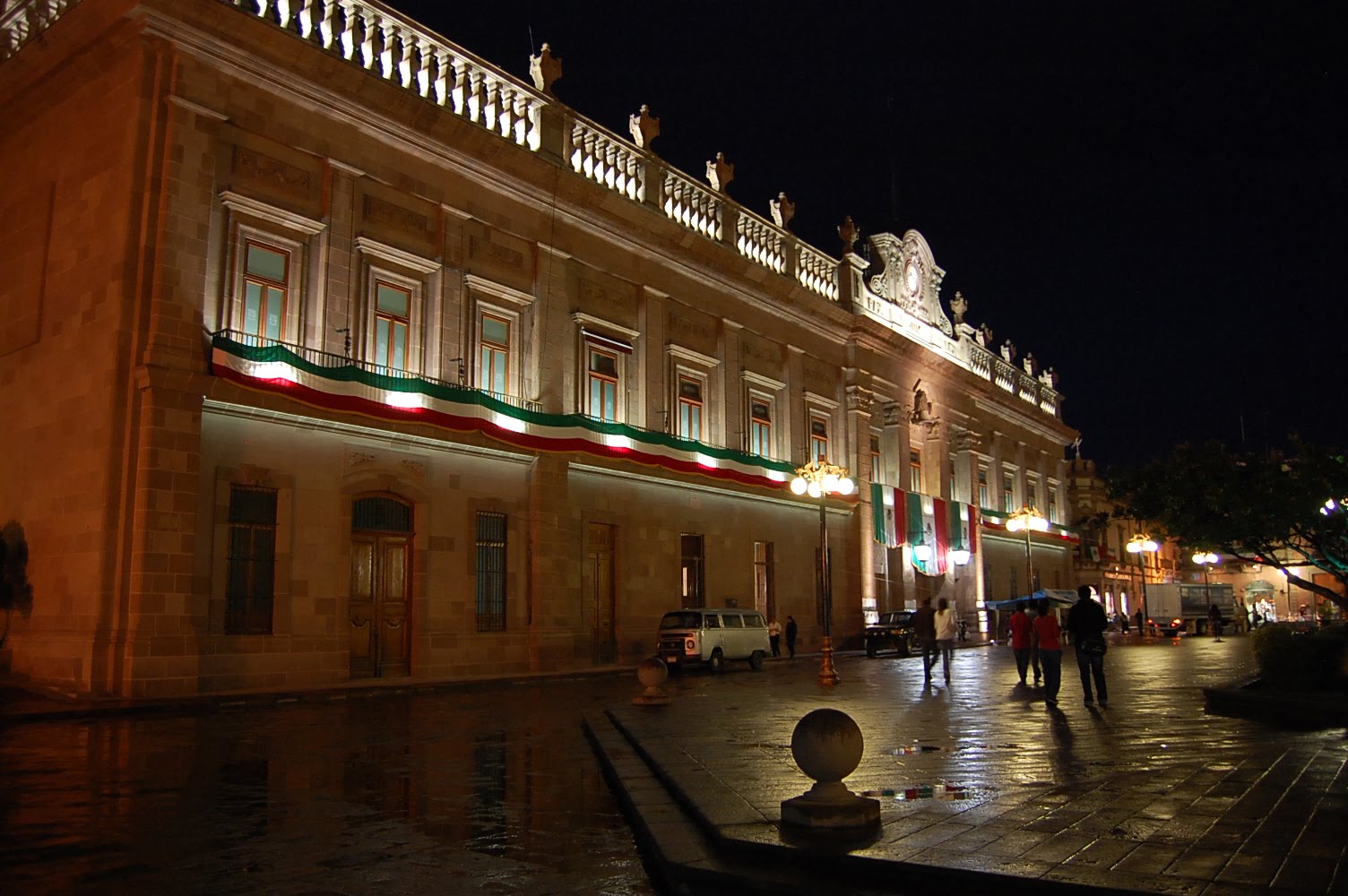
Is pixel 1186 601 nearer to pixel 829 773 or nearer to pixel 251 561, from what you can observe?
pixel 251 561

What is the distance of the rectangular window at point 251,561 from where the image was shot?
19938 mm

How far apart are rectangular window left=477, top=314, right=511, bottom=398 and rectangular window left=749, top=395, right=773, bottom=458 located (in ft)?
35.7

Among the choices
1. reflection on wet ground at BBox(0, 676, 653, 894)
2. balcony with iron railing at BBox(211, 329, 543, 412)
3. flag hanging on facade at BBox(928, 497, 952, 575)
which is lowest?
reflection on wet ground at BBox(0, 676, 653, 894)

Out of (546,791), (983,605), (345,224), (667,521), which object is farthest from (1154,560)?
(546,791)

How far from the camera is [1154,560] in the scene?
8019cm

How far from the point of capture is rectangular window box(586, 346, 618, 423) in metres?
28.8

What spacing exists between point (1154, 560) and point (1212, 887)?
82212 mm

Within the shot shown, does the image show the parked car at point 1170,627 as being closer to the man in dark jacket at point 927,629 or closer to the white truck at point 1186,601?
the white truck at point 1186,601

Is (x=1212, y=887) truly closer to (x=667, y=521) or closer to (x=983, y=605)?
(x=667, y=521)

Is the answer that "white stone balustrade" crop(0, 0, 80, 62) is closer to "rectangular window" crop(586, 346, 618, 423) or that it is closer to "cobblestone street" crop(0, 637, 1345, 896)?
"rectangular window" crop(586, 346, 618, 423)

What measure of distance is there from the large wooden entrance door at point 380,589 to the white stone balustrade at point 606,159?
10.9m

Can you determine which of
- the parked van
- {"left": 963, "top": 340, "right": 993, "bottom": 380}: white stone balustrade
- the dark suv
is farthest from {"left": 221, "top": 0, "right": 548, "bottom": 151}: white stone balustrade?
{"left": 963, "top": 340, "right": 993, "bottom": 380}: white stone balustrade

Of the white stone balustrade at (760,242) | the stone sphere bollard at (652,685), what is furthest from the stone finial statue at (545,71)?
the stone sphere bollard at (652,685)

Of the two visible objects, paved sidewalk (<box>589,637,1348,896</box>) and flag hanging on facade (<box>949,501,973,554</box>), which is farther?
flag hanging on facade (<box>949,501,973,554</box>)
